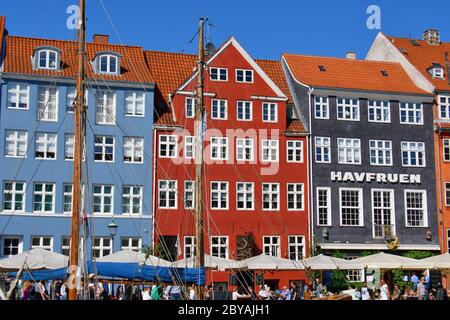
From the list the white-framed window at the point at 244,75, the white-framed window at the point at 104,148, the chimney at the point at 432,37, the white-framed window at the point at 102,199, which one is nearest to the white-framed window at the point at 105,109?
the white-framed window at the point at 104,148

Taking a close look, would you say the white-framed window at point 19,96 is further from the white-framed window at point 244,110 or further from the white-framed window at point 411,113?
the white-framed window at point 411,113

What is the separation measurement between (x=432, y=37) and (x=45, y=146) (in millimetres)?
27747

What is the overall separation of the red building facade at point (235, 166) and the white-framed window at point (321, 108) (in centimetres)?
118

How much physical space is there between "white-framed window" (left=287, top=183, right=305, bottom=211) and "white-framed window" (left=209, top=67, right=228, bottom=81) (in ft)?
23.3

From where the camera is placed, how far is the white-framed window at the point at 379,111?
4391cm

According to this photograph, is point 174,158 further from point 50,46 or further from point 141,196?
point 50,46

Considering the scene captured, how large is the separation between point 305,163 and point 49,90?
1473 cm

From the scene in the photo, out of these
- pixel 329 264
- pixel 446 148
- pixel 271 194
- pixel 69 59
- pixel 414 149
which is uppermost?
pixel 69 59

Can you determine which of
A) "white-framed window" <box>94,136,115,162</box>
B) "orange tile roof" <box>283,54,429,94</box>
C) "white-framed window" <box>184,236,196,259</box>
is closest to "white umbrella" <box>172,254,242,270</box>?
"white-framed window" <box>184,236,196,259</box>

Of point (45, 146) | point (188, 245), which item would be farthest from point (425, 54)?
point (45, 146)

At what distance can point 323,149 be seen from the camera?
42.4 metres

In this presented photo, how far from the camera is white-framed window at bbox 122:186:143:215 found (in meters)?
38.8

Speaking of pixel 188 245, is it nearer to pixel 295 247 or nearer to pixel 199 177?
pixel 295 247

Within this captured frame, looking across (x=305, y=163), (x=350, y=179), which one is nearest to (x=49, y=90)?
(x=305, y=163)
